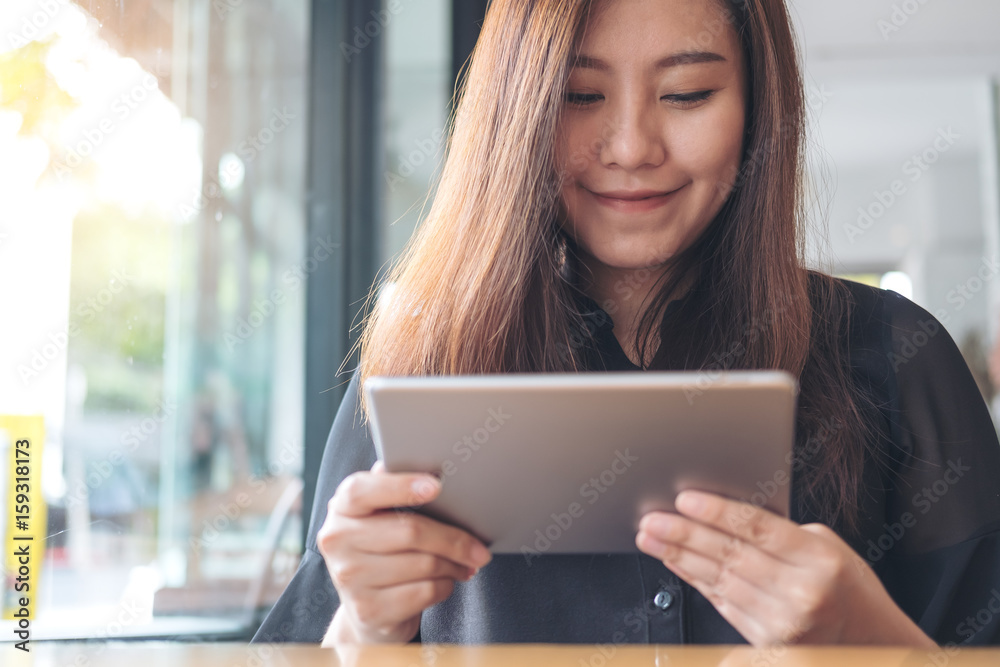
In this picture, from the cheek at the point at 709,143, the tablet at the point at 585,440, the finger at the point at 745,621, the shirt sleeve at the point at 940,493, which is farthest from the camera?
the cheek at the point at 709,143

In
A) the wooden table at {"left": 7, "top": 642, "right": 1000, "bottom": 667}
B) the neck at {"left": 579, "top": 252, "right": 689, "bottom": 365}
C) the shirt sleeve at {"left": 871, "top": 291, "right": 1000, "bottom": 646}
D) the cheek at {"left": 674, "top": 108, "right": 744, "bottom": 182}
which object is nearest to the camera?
the wooden table at {"left": 7, "top": 642, "right": 1000, "bottom": 667}

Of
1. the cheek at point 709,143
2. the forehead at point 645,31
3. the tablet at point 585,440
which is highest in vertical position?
the forehead at point 645,31

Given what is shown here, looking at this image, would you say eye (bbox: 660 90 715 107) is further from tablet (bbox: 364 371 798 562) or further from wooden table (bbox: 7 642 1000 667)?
wooden table (bbox: 7 642 1000 667)

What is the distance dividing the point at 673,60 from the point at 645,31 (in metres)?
0.06

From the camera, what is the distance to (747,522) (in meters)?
0.76

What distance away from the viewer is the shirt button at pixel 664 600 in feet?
3.50

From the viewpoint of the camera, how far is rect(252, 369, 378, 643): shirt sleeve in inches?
44.6

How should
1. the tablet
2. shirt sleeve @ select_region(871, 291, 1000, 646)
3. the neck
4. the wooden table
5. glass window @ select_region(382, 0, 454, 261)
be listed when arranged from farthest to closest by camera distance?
glass window @ select_region(382, 0, 454, 261) → the neck → shirt sleeve @ select_region(871, 291, 1000, 646) → the tablet → the wooden table

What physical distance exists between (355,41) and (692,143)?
1.66 m

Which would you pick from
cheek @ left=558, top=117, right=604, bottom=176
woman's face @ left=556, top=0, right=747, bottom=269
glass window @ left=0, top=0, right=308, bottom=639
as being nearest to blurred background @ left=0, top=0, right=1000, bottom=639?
glass window @ left=0, top=0, right=308, bottom=639

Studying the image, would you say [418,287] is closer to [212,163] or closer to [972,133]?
[212,163]

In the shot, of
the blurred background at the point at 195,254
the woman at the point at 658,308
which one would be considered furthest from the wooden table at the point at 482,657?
the blurred background at the point at 195,254

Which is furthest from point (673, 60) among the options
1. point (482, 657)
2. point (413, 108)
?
point (413, 108)

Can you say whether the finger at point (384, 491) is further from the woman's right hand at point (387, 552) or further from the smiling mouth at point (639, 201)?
the smiling mouth at point (639, 201)
